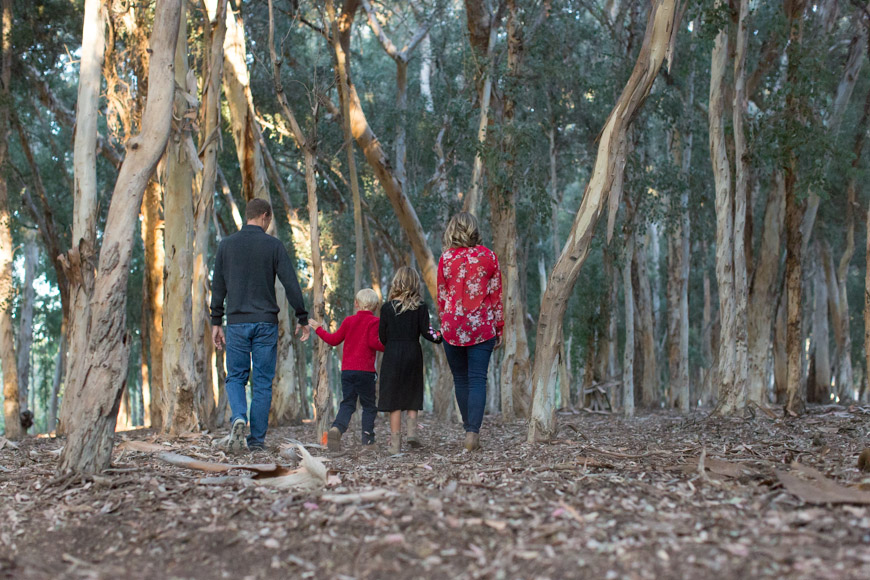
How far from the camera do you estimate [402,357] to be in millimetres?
6676

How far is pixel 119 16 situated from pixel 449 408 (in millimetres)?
7405

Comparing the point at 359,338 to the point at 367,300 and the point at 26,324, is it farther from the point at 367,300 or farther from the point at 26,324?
the point at 26,324

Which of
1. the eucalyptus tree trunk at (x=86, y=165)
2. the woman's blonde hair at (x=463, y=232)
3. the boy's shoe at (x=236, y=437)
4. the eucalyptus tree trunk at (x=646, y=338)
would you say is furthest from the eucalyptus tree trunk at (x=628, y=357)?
the eucalyptus tree trunk at (x=86, y=165)

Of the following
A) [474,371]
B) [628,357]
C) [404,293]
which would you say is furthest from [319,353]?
[628,357]

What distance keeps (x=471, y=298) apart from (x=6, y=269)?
9.32 metres

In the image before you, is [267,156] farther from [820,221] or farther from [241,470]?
A: [820,221]

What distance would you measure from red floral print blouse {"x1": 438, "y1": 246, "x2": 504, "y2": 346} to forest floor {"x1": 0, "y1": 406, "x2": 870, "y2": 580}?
1290 millimetres

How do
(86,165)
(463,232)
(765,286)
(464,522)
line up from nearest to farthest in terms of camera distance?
1. (464,522)
2. (86,165)
3. (463,232)
4. (765,286)

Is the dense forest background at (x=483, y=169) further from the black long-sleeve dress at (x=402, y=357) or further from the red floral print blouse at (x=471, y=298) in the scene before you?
the black long-sleeve dress at (x=402, y=357)

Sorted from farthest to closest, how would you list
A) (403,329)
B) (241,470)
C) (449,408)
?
(449,408) → (403,329) → (241,470)

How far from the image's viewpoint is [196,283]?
29.0ft

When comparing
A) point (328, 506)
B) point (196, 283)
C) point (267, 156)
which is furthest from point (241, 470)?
point (267, 156)

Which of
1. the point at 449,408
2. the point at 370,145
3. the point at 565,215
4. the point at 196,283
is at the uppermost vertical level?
the point at 565,215

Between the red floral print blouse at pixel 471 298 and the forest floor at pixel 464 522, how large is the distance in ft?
4.23
